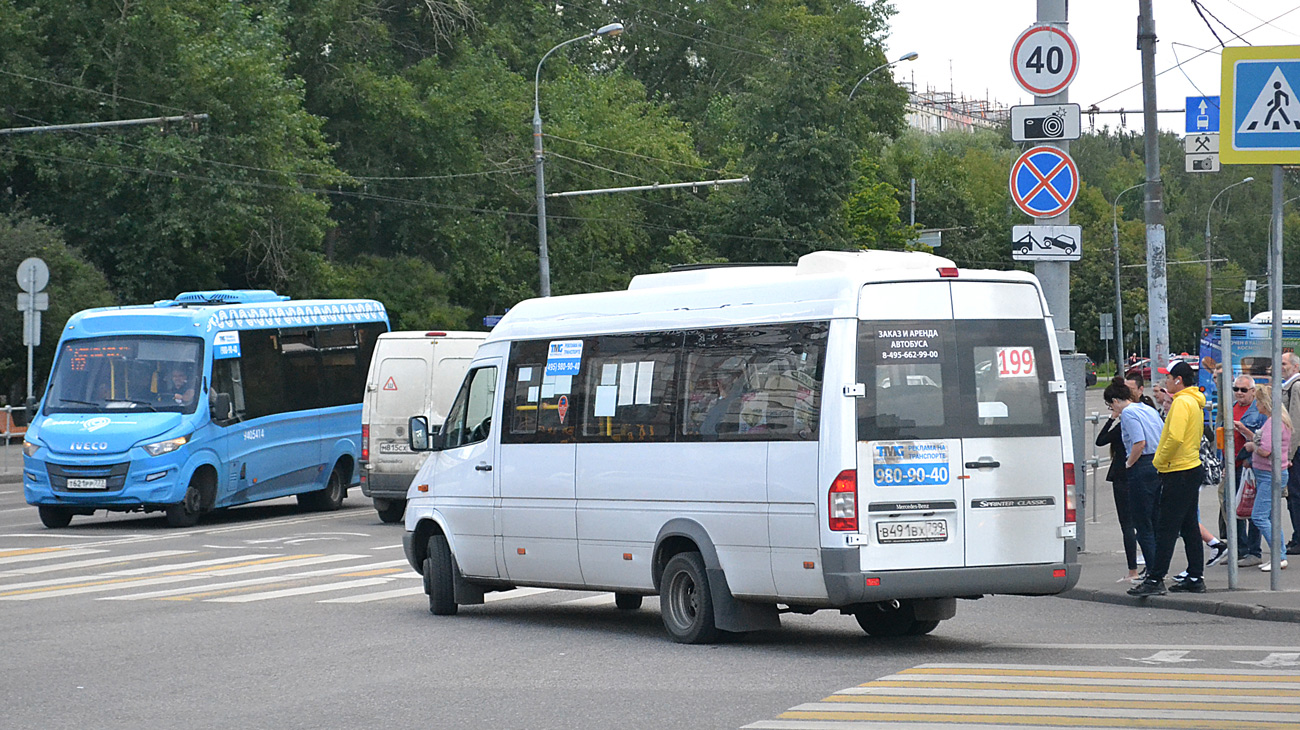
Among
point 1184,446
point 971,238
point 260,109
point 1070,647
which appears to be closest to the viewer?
point 1070,647

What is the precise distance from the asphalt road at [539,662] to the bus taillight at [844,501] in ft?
2.68

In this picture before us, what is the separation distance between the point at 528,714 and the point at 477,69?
157ft

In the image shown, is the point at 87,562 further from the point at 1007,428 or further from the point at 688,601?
the point at 1007,428

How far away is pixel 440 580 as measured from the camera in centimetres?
1342

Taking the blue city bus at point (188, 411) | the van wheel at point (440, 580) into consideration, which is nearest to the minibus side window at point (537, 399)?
the van wheel at point (440, 580)

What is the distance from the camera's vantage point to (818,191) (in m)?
55.2

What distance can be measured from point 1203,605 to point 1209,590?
2.66 feet

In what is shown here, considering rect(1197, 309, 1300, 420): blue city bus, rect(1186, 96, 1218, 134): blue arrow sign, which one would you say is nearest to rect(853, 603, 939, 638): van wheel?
rect(1186, 96, 1218, 134): blue arrow sign

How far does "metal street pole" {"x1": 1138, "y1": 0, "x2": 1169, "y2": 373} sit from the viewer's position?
19.1m

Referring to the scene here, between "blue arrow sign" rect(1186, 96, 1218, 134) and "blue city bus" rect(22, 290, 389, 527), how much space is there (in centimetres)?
1327

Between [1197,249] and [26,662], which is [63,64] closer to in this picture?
[26,662]

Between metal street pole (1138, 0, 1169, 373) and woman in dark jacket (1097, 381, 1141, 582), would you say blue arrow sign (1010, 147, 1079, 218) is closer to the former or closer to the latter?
woman in dark jacket (1097, 381, 1141, 582)

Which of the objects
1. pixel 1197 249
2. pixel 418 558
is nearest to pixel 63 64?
pixel 418 558

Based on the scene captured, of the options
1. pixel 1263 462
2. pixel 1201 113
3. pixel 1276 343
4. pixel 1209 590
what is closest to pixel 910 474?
pixel 1276 343
